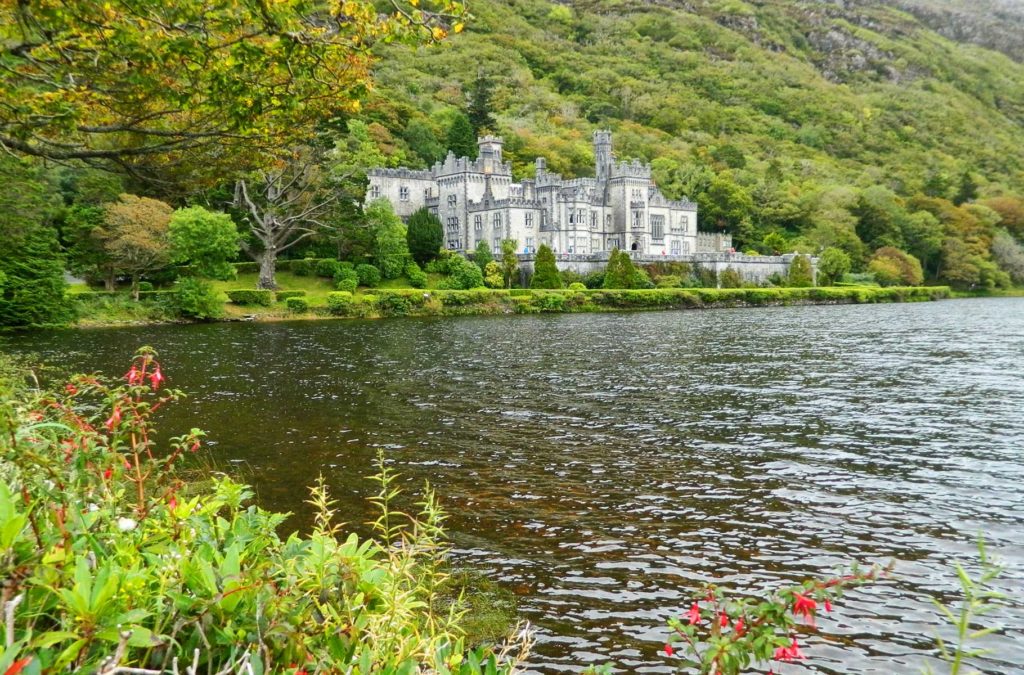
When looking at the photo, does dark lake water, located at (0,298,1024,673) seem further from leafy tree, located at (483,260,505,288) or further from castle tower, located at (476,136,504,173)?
castle tower, located at (476,136,504,173)

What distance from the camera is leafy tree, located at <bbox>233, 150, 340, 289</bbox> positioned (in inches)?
2494

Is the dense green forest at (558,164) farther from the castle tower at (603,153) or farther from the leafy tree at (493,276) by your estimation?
the castle tower at (603,153)

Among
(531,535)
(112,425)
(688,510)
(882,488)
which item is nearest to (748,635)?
(112,425)

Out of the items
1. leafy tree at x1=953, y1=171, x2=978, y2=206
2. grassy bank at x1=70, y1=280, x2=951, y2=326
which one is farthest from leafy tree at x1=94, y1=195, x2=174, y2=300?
leafy tree at x1=953, y1=171, x2=978, y2=206

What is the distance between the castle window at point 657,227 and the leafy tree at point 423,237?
3226cm

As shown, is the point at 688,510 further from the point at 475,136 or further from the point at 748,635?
the point at 475,136

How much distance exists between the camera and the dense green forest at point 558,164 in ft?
92.7

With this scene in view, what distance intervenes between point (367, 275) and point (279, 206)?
9.45 m

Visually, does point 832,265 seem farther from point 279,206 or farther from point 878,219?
Result: point 279,206

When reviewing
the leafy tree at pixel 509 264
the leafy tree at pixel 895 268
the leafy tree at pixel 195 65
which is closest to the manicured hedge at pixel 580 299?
the leafy tree at pixel 895 268

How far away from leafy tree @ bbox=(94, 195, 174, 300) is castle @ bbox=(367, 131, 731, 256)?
3171 cm

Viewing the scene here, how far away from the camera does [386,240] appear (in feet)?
229

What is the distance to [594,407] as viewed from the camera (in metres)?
21.1

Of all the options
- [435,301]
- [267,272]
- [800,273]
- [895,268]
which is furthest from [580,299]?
[895,268]
